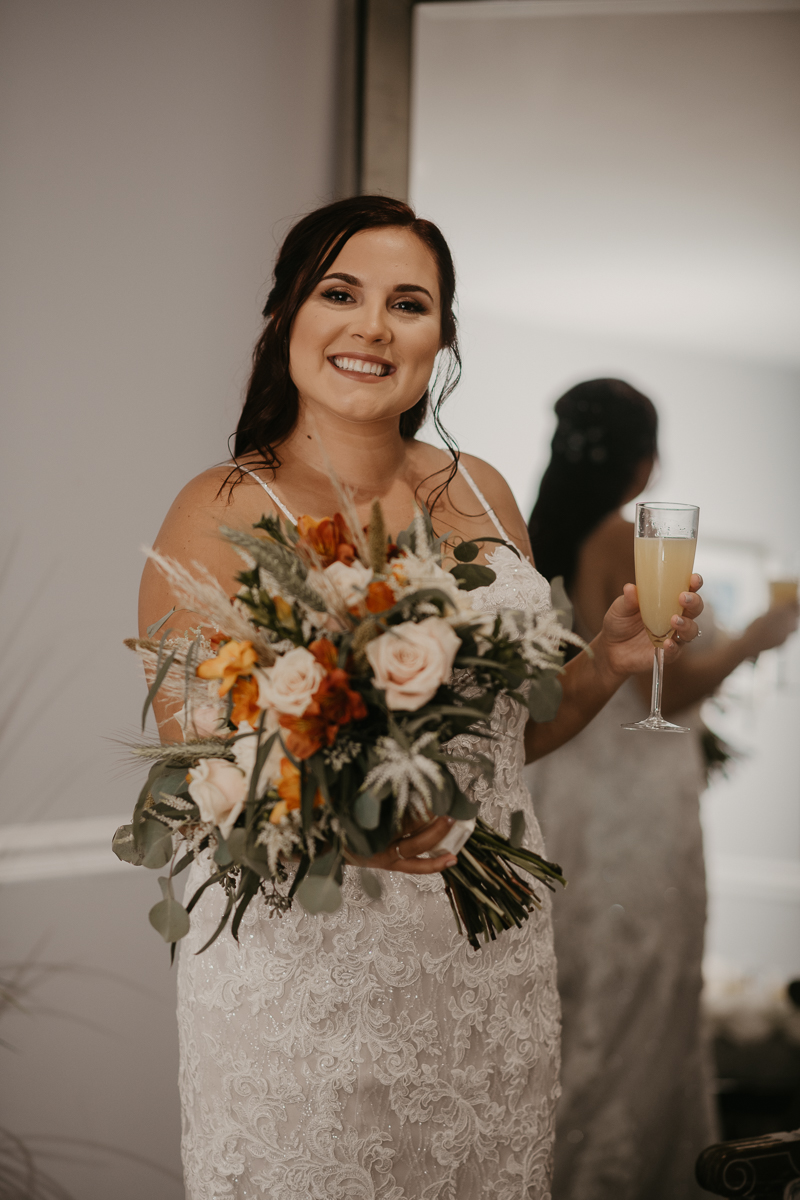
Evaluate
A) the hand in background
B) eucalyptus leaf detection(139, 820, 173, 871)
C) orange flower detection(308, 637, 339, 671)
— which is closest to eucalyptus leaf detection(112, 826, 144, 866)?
eucalyptus leaf detection(139, 820, 173, 871)

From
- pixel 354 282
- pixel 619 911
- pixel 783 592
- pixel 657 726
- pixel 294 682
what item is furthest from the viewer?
pixel 619 911

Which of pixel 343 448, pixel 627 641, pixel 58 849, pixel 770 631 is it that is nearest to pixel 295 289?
pixel 343 448

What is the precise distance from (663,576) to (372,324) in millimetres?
575

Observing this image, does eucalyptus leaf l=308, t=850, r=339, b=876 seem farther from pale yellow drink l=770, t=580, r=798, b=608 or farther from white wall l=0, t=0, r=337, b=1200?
pale yellow drink l=770, t=580, r=798, b=608

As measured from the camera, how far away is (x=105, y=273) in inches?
79.8

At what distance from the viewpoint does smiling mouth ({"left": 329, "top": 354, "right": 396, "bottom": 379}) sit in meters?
1.46

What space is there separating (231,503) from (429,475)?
41 cm

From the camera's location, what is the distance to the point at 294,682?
2.90ft

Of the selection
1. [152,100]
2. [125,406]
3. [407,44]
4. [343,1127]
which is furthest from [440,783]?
[407,44]

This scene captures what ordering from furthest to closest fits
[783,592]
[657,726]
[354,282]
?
[783,592]
[354,282]
[657,726]

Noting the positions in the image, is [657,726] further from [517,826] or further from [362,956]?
[362,956]

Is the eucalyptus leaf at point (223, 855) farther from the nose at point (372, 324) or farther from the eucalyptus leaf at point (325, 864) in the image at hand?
the nose at point (372, 324)

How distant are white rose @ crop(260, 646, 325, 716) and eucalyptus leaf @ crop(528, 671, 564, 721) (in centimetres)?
25

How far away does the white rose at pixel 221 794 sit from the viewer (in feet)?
3.09
